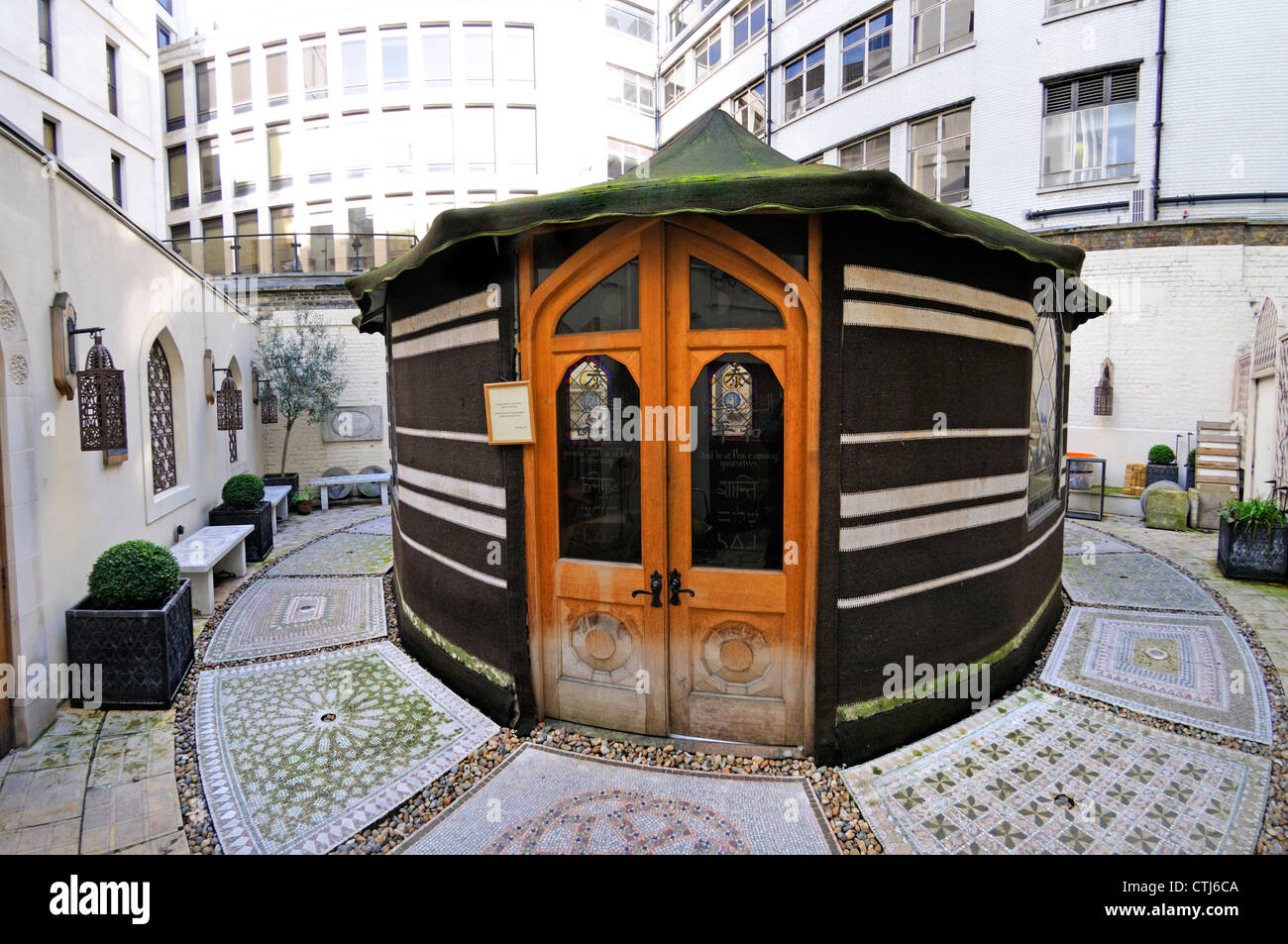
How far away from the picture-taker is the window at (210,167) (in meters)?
24.9

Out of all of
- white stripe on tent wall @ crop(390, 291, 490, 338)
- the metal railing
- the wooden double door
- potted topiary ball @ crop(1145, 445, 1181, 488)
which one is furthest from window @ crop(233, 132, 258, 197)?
potted topiary ball @ crop(1145, 445, 1181, 488)

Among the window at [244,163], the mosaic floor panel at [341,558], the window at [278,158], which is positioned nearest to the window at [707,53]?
the window at [278,158]

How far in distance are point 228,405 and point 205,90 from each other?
23.5m

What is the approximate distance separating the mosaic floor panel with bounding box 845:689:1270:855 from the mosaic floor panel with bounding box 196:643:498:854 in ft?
8.46

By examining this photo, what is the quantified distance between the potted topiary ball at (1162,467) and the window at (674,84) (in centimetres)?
2154

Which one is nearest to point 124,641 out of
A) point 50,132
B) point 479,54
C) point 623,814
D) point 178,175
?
point 623,814

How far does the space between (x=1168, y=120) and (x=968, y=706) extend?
1489cm

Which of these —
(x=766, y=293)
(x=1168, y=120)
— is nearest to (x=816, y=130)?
(x=1168, y=120)

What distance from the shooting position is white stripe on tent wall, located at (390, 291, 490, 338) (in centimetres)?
420

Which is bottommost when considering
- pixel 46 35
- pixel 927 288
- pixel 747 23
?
pixel 927 288

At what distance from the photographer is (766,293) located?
142 inches

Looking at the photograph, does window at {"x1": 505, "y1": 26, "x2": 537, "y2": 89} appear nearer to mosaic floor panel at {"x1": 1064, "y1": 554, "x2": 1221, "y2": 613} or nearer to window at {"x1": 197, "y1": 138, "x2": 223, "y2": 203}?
window at {"x1": 197, "y1": 138, "x2": 223, "y2": 203}

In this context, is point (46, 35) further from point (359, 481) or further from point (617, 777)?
point (617, 777)

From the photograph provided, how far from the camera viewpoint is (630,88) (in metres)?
26.4
